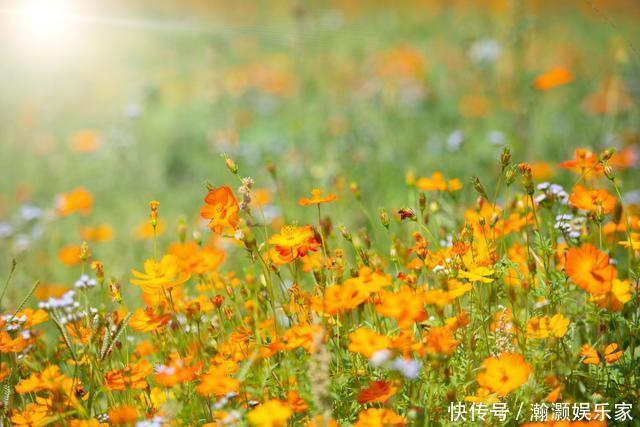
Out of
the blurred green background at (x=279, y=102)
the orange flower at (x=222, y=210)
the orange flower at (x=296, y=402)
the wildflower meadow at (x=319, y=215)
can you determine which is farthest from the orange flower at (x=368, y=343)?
the blurred green background at (x=279, y=102)

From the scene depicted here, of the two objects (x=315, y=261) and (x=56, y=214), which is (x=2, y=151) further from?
(x=315, y=261)

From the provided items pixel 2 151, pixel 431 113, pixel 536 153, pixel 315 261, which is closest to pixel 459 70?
pixel 431 113

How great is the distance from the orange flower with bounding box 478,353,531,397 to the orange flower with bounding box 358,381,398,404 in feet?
0.53

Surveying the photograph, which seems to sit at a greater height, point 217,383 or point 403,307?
point 403,307

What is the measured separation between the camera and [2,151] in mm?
5867

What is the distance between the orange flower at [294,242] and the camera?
136cm

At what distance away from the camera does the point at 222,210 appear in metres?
1.41

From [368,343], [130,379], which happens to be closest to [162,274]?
[130,379]

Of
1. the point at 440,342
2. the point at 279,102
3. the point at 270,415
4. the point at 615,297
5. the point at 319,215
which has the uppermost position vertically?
the point at 279,102

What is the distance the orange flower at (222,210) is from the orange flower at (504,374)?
56 cm

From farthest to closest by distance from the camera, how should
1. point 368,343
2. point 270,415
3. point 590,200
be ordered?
point 590,200, point 368,343, point 270,415

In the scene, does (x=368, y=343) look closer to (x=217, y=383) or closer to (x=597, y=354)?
(x=217, y=383)

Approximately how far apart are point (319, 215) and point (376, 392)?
1.16 ft

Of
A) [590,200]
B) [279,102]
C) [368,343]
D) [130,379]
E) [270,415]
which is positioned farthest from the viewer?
[279,102]
